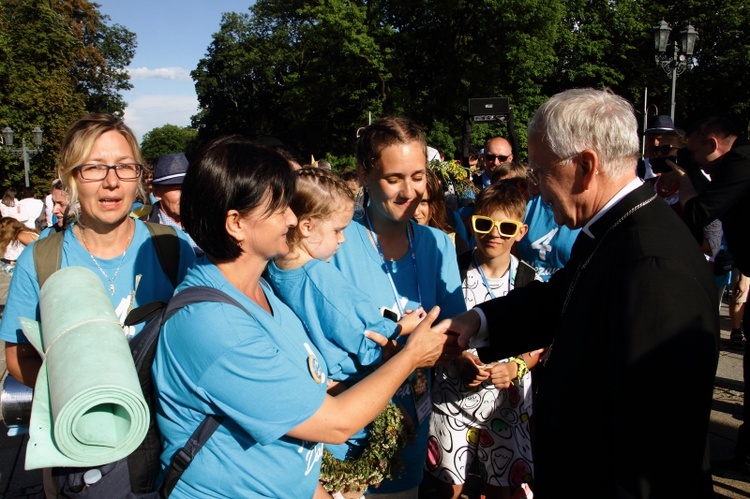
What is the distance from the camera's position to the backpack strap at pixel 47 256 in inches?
91.2

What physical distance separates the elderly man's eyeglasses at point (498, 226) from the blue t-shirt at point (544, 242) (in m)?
0.58

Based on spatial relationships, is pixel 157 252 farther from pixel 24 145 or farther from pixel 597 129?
pixel 24 145

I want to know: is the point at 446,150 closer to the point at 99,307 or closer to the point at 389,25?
the point at 389,25

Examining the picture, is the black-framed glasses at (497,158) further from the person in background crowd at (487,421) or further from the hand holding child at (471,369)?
the hand holding child at (471,369)

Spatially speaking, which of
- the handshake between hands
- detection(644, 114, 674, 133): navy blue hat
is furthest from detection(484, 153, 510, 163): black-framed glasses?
the handshake between hands

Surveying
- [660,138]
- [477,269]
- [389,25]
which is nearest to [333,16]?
[389,25]

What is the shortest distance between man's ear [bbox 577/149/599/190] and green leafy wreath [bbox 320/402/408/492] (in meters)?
1.15

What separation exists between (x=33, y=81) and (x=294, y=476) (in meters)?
28.7

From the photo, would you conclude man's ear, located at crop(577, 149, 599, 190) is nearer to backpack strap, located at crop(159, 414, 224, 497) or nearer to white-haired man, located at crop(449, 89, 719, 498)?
white-haired man, located at crop(449, 89, 719, 498)

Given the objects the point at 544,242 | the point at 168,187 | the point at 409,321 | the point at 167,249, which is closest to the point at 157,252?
the point at 167,249

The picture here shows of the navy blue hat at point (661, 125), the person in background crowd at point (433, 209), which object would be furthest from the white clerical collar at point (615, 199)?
the navy blue hat at point (661, 125)

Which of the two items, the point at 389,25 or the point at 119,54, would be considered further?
the point at 119,54

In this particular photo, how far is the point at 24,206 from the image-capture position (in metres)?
12.2

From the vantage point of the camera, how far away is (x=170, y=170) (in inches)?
200
